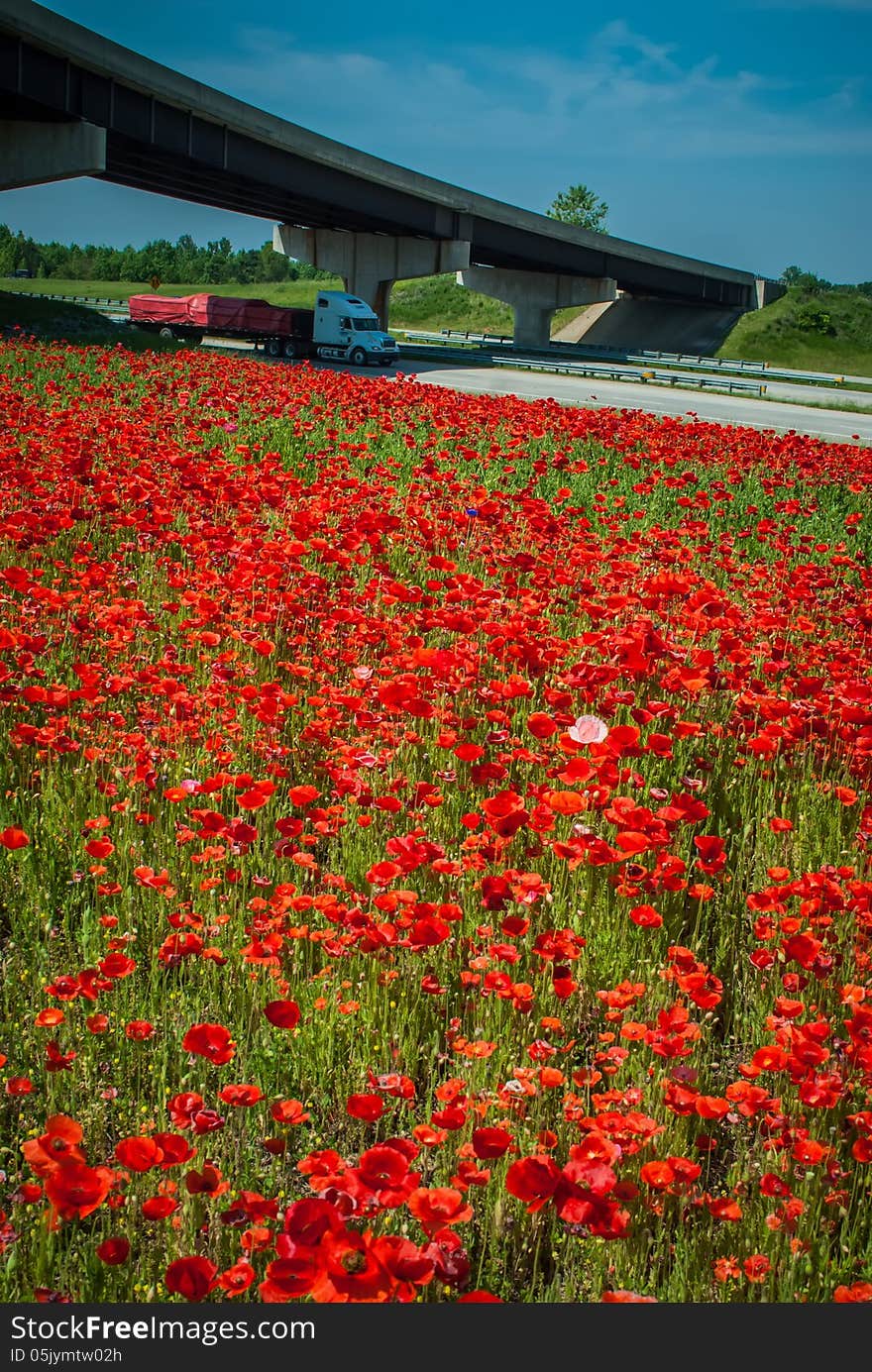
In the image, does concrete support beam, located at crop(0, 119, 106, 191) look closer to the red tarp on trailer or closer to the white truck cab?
the white truck cab

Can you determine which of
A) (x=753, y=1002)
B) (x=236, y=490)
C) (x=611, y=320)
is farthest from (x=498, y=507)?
(x=611, y=320)

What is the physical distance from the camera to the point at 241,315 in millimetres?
46312

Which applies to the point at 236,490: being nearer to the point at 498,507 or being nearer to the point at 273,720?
the point at 498,507

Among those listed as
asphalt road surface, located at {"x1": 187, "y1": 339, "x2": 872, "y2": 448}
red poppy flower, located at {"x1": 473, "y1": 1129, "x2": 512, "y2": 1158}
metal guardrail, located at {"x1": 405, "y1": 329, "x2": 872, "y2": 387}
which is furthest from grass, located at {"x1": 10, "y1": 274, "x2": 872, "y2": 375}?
red poppy flower, located at {"x1": 473, "y1": 1129, "x2": 512, "y2": 1158}

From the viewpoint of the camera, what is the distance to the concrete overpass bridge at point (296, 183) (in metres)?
33.3

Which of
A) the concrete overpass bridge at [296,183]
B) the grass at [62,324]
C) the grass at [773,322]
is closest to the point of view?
the grass at [62,324]

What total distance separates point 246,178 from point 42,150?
37.2ft

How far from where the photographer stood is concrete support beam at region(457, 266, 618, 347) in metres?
64.6

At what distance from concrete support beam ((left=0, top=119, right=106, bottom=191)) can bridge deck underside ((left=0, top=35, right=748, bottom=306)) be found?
41cm

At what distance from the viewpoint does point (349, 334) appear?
41938 millimetres

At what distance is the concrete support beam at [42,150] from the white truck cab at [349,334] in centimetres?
1060

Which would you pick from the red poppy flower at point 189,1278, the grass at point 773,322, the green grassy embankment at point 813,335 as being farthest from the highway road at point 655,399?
the grass at point 773,322

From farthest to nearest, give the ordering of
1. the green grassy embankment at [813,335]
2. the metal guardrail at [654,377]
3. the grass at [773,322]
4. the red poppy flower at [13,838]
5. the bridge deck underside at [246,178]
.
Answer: the grass at [773,322] < the green grassy embankment at [813,335] < the metal guardrail at [654,377] < the bridge deck underside at [246,178] < the red poppy flower at [13,838]

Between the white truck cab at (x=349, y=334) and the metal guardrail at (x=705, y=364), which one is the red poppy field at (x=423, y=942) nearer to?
the white truck cab at (x=349, y=334)
